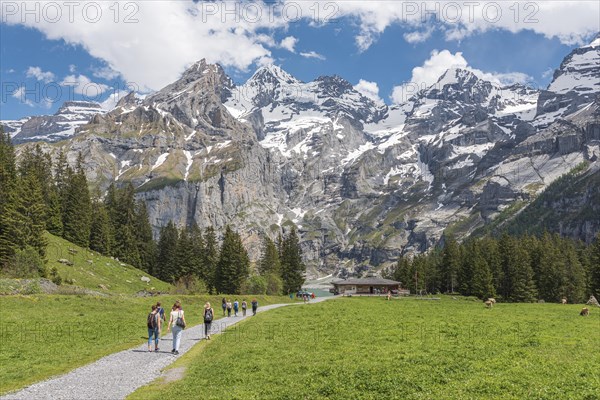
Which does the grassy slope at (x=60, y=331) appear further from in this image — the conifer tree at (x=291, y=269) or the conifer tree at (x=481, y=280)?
the conifer tree at (x=291, y=269)

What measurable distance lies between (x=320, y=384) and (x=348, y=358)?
17.7ft

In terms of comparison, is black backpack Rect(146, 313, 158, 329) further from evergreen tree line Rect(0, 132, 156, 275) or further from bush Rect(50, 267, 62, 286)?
evergreen tree line Rect(0, 132, 156, 275)

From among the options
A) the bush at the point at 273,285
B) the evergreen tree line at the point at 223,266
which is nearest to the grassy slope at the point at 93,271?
the evergreen tree line at the point at 223,266

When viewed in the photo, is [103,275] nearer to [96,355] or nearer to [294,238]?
[96,355]

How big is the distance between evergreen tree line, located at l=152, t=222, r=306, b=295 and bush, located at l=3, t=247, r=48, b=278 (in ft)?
118

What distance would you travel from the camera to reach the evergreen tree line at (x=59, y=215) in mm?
66312

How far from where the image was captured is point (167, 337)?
121 ft

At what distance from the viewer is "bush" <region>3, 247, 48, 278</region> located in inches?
2285

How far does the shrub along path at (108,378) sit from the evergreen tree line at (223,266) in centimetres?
6946

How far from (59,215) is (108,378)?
281 feet

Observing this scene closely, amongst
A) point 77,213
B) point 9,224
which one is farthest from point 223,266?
point 9,224

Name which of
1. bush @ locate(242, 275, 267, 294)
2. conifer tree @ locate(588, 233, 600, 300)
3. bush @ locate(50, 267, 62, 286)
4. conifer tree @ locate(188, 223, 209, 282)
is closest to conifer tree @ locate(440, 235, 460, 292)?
conifer tree @ locate(588, 233, 600, 300)

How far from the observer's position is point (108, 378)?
20125 mm

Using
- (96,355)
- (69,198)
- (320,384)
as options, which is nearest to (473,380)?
(320,384)
